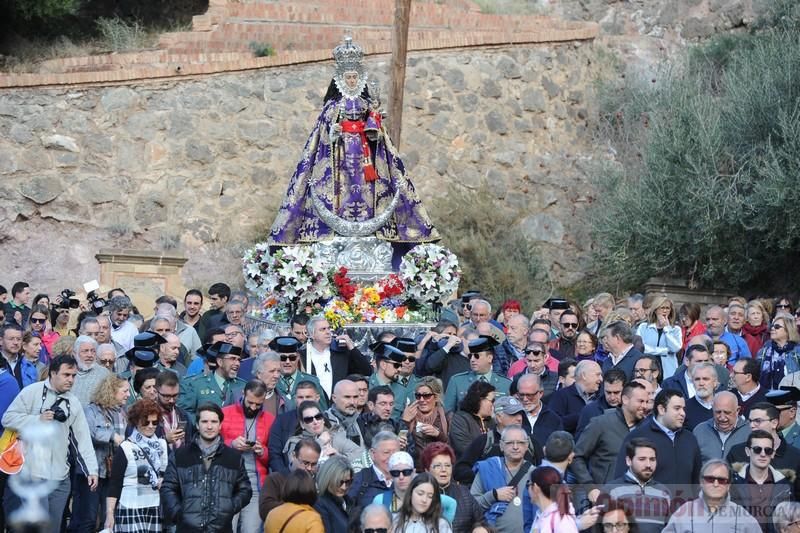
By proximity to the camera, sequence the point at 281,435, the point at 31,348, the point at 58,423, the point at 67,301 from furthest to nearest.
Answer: the point at 67,301 → the point at 31,348 → the point at 58,423 → the point at 281,435

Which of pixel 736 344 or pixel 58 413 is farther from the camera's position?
pixel 736 344

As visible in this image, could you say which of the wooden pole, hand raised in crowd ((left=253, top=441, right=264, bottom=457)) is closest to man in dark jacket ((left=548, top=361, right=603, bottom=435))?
hand raised in crowd ((left=253, top=441, right=264, bottom=457))

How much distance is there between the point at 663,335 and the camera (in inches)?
615

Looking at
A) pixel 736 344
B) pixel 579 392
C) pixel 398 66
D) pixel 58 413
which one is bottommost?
pixel 58 413

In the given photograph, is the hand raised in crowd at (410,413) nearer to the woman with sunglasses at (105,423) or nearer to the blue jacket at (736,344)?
the woman with sunglasses at (105,423)

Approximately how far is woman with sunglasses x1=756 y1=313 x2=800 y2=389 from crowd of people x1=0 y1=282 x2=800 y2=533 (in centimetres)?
2

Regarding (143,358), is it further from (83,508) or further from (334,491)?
(334,491)

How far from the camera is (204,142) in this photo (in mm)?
24734

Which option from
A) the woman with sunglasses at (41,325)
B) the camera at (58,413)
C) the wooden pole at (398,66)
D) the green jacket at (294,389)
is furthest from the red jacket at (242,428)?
the wooden pole at (398,66)

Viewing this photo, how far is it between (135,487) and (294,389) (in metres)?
1.99

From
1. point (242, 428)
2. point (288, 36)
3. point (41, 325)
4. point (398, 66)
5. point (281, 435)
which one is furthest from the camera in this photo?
point (288, 36)

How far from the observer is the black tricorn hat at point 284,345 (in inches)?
519

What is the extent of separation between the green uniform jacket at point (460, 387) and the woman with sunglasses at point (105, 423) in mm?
2480

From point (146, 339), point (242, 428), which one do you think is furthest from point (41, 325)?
point (242, 428)
